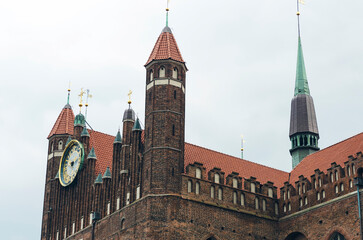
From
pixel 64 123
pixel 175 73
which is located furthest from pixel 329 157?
pixel 64 123

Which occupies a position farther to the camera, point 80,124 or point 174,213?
point 80,124

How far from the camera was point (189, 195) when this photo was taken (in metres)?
52.1

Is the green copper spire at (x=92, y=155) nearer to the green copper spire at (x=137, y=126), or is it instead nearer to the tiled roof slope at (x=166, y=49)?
the green copper spire at (x=137, y=126)

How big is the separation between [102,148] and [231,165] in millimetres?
10088

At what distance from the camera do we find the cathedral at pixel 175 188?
51.1 m

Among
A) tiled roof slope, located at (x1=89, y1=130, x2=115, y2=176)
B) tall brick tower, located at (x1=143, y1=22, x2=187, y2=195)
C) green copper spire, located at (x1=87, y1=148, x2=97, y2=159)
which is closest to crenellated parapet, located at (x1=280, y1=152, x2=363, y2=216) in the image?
tall brick tower, located at (x1=143, y1=22, x2=187, y2=195)

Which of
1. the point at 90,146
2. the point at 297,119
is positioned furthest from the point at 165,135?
the point at 297,119

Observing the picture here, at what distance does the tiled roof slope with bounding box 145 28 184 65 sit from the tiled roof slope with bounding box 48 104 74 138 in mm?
13537

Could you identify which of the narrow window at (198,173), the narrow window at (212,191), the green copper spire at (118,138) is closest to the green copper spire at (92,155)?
the green copper spire at (118,138)

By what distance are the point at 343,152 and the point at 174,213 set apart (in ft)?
47.1

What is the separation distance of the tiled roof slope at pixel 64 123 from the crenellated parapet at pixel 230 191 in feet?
51.2

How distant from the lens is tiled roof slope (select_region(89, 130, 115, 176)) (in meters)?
60.2

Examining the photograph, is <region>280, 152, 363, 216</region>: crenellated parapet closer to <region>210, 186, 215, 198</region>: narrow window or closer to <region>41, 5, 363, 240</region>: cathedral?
<region>41, 5, 363, 240</region>: cathedral

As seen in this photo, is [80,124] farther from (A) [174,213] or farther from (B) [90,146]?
(A) [174,213]
